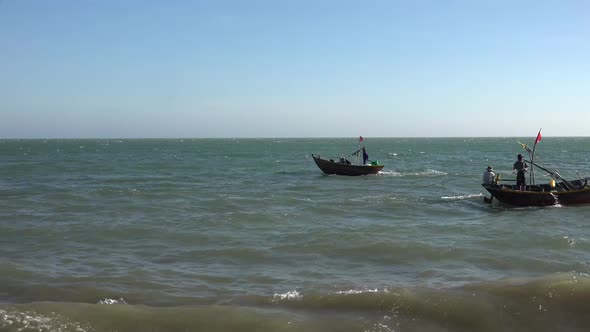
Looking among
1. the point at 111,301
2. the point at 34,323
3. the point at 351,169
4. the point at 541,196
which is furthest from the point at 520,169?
the point at 34,323

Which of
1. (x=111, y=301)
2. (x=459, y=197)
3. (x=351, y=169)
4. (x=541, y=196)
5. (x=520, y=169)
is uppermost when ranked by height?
(x=520, y=169)

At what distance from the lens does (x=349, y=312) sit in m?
8.20

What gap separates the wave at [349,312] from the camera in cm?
766

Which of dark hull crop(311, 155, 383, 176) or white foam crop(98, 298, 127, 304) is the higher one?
dark hull crop(311, 155, 383, 176)

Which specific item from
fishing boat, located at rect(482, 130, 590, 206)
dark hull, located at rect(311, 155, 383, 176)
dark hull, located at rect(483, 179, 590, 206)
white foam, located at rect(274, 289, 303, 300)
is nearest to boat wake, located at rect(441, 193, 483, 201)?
fishing boat, located at rect(482, 130, 590, 206)

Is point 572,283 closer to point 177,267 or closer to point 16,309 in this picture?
point 177,267

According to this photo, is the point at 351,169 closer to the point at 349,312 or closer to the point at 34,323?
the point at 349,312

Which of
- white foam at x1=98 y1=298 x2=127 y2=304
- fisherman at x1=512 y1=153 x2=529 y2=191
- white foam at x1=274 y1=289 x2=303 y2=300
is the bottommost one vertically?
white foam at x1=98 y1=298 x2=127 y2=304

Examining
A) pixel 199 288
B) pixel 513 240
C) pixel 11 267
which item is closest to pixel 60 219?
pixel 11 267

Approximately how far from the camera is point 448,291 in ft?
29.8

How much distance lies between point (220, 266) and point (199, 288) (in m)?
1.66

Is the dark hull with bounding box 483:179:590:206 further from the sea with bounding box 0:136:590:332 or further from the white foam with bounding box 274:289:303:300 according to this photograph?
the white foam with bounding box 274:289:303:300

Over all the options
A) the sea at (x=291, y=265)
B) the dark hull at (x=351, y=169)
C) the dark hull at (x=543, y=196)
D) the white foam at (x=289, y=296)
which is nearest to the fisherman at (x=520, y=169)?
the dark hull at (x=543, y=196)

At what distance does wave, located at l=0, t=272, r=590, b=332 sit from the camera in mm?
7656
